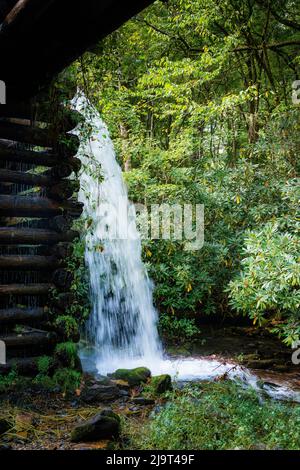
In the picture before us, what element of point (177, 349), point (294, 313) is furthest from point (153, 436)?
point (177, 349)

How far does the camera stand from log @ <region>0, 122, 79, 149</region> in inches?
226

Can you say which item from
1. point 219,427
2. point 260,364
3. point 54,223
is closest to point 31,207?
point 54,223

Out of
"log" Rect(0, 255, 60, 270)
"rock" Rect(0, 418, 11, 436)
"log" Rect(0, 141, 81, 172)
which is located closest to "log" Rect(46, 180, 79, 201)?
"log" Rect(0, 141, 81, 172)

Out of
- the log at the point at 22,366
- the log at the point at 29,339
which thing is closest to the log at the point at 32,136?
the log at the point at 29,339

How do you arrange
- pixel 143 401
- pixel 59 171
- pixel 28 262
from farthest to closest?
pixel 59 171 → pixel 28 262 → pixel 143 401

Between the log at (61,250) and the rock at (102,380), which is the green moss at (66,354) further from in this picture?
the log at (61,250)

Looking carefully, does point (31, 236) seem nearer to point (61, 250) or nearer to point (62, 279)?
point (61, 250)

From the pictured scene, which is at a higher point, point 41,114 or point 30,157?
point 41,114

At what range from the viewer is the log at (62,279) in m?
5.90

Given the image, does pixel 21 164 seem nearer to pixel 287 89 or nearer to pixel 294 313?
pixel 294 313

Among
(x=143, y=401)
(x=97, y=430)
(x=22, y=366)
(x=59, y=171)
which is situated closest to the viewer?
(x=97, y=430)

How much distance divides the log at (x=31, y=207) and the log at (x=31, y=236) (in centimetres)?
23

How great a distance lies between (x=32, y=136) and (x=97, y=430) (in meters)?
4.10

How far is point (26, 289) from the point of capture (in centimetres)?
573
